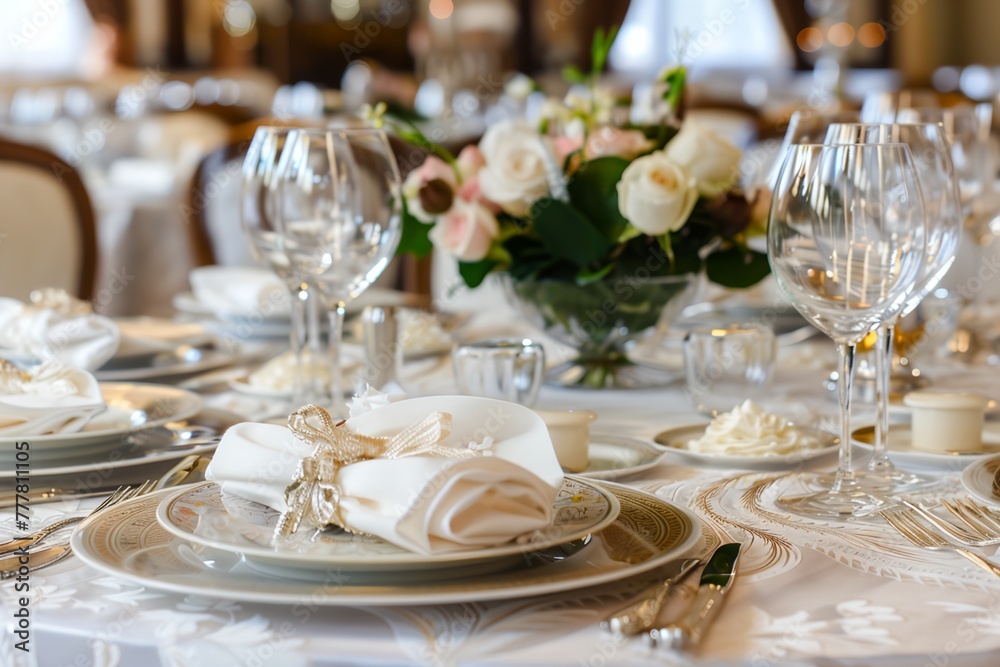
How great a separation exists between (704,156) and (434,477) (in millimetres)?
683

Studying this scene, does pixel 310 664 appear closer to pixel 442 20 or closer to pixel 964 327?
pixel 964 327

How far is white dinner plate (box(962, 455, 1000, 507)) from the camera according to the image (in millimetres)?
749

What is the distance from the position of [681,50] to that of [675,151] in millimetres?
143

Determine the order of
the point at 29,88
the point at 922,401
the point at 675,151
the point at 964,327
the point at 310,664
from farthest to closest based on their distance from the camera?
1. the point at 29,88
2. the point at 964,327
3. the point at 675,151
4. the point at 922,401
5. the point at 310,664

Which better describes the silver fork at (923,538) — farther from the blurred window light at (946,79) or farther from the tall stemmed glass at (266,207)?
the blurred window light at (946,79)

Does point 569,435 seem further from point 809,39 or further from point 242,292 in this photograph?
point 809,39

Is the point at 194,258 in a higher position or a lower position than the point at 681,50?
lower

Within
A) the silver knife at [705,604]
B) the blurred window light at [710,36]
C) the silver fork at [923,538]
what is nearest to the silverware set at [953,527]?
the silver fork at [923,538]

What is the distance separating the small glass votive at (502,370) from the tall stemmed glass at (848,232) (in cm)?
34

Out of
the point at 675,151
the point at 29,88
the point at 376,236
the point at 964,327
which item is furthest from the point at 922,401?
the point at 29,88

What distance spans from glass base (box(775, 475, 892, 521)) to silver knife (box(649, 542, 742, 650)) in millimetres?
111

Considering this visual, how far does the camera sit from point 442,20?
1138cm

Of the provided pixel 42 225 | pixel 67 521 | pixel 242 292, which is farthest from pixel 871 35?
pixel 67 521

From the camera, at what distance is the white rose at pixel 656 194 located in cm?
115
